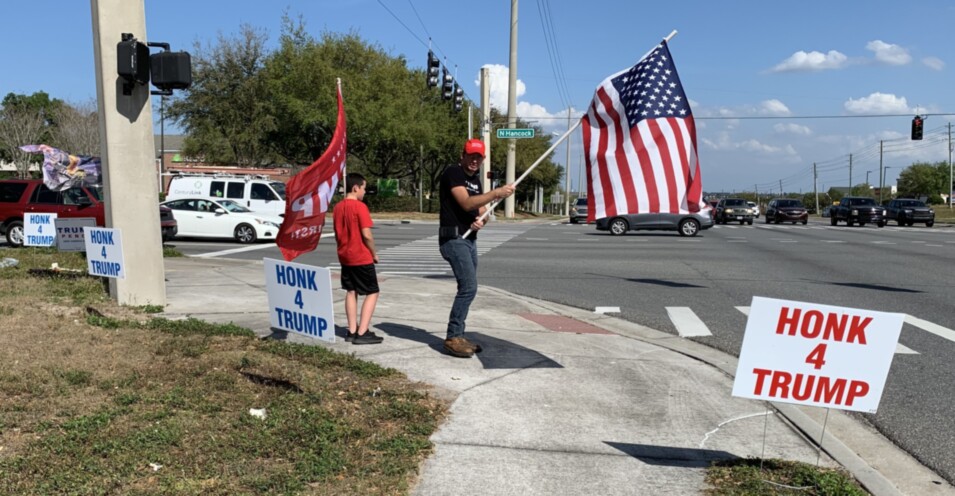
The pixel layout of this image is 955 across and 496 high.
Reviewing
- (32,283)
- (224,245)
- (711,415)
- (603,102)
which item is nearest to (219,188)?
(224,245)

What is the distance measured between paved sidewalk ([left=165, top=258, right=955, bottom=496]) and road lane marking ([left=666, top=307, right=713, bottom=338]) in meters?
0.34

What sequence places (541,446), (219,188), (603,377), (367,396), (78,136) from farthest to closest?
1. (78,136)
2. (219,188)
3. (603,377)
4. (367,396)
5. (541,446)

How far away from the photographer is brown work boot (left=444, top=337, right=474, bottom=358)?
6500mm

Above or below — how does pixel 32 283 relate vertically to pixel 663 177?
below

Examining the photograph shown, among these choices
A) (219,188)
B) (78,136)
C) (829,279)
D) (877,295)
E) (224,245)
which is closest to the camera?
(877,295)

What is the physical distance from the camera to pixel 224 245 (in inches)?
816

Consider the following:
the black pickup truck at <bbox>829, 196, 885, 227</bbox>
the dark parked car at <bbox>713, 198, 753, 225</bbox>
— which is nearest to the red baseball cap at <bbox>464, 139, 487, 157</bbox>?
the dark parked car at <bbox>713, 198, 753, 225</bbox>

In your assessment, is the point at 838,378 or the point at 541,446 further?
the point at 541,446

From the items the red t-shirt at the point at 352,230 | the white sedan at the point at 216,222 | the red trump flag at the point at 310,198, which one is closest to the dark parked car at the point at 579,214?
the white sedan at the point at 216,222

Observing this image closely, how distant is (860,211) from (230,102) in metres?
37.5

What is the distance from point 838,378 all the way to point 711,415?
1220mm

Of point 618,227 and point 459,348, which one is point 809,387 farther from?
point 618,227

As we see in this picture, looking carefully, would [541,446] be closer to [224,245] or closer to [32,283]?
[32,283]

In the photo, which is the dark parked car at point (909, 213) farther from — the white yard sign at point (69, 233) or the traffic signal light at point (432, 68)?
the white yard sign at point (69, 233)
